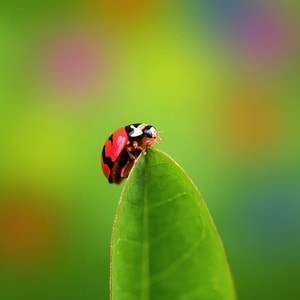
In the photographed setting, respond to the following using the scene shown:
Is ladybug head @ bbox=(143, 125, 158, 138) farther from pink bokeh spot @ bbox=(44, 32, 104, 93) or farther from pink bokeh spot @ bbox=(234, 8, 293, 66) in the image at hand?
pink bokeh spot @ bbox=(234, 8, 293, 66)

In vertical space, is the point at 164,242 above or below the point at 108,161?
below

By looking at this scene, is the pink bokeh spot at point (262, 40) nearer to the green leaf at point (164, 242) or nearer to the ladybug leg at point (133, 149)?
the ladybug leg at point (133, 149)

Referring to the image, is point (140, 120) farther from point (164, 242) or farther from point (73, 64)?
point (164, 242)

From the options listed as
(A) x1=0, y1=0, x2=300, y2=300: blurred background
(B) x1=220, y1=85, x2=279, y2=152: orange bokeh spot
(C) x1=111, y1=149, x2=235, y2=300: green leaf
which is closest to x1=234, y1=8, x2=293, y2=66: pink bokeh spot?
(A) x1=0, y1=0, x2=300, y2=300: blurred background

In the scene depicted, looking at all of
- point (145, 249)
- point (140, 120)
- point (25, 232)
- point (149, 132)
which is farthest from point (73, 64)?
point (145, 249)

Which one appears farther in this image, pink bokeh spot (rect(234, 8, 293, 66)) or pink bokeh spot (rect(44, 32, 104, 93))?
pink bokeh spot (rect(234, 8, 293, 66))

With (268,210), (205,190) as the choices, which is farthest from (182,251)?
(268,210)

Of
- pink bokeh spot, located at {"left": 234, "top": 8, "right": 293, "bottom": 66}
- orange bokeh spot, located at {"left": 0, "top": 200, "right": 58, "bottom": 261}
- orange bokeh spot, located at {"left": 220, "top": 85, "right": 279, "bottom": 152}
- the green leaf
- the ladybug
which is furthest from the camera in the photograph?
pink bokeh spot, located at {"left": 234, "top": 8, "right": 293, "bottom": 66}
